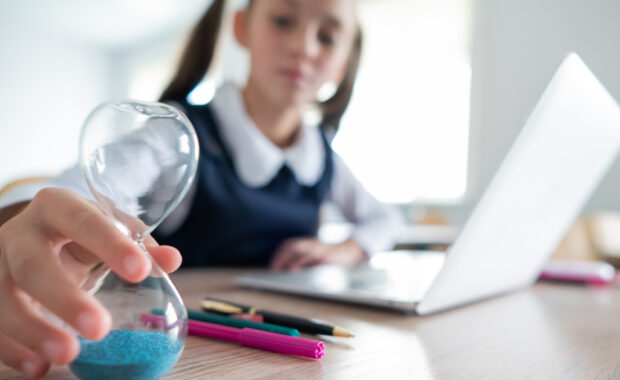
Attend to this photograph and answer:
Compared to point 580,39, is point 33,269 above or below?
below

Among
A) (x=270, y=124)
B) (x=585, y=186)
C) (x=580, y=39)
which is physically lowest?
(x=270, y=124)

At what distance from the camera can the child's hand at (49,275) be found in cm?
20

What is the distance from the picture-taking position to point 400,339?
0.34m

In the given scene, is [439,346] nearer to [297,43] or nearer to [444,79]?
[297,43]

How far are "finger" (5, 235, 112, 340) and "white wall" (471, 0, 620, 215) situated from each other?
2.16 meters

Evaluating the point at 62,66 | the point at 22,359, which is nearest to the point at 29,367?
the point at 22,359

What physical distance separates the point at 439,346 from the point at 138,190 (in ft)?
0.70

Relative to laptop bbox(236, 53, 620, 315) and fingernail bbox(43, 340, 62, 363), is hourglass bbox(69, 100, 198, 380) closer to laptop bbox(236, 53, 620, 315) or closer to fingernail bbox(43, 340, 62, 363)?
fingernail bbox(43, 340, 62, 363)

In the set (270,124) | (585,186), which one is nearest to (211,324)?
(585,186)

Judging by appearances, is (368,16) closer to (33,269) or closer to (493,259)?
(493,259)

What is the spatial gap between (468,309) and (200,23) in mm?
756

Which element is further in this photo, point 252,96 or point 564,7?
point 564,7

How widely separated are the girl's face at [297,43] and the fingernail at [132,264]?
0.64 meters

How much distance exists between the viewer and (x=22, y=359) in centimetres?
22
